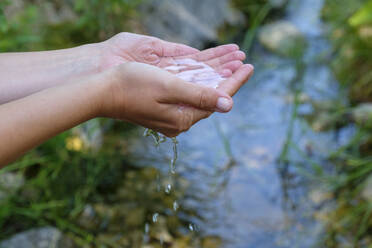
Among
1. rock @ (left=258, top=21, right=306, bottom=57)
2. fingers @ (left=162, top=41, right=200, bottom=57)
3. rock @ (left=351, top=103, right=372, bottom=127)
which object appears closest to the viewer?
fingers @ (left=162, top=41, right=200, bottom=57)

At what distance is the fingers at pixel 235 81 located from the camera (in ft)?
5.16

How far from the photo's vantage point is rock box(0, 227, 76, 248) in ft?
7.11

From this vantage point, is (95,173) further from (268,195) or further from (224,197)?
(268,195)

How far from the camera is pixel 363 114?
3.32 metres

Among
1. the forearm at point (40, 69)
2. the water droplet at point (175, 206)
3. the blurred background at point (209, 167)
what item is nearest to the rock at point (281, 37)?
the blurred background at point (209, 167)

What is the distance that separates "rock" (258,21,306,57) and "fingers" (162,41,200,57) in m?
2.87

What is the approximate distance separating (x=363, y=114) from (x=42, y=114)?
2.74 metres

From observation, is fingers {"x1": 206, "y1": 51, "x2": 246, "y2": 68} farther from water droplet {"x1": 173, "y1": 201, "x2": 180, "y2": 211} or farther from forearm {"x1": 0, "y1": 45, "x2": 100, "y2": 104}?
water droplet {"x1": 173, "y1": 201, "x2": 180, "y2": 211}

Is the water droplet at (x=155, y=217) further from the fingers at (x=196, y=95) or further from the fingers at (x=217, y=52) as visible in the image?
the fingers at (x=196, y=95)

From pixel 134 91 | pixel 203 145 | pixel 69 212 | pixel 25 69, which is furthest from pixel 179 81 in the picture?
pixel 203 145

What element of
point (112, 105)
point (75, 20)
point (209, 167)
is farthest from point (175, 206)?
point (75, 20)

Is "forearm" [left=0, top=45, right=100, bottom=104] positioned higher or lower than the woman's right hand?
lower

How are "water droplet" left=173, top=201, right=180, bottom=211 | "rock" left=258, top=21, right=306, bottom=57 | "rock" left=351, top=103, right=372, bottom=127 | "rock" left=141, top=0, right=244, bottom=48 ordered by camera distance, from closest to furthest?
"water droplet" left=173, top=201, right=180, bottom=211
"rock" left=351, top=103, right=372, bottom=127
"rock" left=141, top=0, right=244, bottom=48
"rock" left=258, top=21, right=306, bottom=57

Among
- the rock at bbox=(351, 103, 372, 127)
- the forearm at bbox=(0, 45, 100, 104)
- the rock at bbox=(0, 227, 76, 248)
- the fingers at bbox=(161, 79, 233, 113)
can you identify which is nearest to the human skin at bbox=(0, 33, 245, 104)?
the forearm at bbox=(0, 45, 100, 104)
